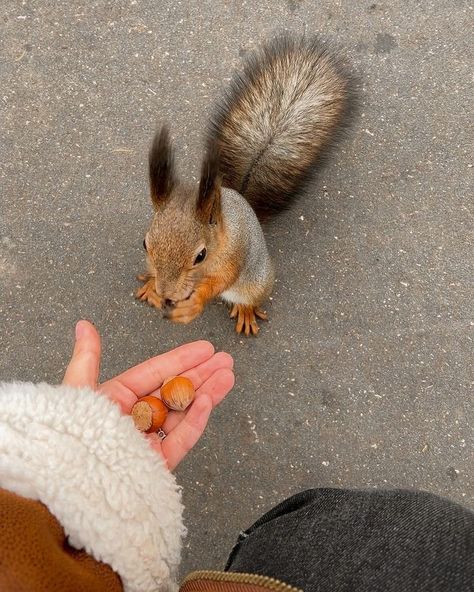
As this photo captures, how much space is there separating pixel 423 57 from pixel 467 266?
61 cm

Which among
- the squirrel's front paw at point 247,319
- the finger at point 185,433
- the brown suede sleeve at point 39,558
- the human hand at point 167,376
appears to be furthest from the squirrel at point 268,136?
the brown suede sleeve at point 39,558

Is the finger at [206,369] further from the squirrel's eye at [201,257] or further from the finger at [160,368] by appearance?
the squirrel's eye at [201,257]

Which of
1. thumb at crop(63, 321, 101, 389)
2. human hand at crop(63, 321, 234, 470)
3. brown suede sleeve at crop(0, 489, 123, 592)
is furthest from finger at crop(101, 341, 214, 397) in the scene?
brown suede sleeve at crop(0, 489, 123, 592)

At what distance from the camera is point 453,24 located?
5.23 feet

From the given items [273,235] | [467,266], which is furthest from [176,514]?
[467,266]

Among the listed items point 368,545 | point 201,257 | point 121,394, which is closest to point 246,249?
point 201,257

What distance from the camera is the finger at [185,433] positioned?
3.14 feet

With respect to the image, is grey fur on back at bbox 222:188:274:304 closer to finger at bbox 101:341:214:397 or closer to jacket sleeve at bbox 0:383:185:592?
finger at bbox 101:341:214:397

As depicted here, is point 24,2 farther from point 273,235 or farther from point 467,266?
point 467,266

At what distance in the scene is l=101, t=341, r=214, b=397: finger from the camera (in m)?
1.04

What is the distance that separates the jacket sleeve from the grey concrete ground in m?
0.56

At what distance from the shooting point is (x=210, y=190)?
947 millimetres

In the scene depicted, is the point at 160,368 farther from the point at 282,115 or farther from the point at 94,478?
the point at 282,115

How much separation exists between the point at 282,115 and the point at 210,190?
48 cm
